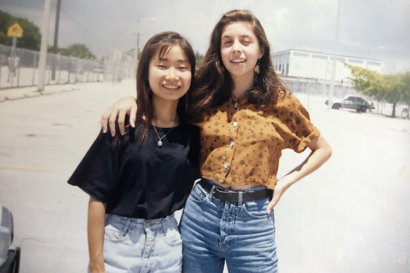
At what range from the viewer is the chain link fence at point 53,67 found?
303 cm

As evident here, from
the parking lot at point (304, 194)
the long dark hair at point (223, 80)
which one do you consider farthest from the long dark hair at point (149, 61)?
the parking lot at point (304, 194)

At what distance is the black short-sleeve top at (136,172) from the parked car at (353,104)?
2071 mm

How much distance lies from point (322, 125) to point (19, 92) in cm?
300

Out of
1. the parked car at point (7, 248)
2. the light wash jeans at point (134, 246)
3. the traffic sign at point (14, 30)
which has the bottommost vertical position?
the parked car at point (7, 248)

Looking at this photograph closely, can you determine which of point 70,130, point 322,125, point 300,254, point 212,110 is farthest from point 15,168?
point 322,125

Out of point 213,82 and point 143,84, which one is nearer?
point 143,84

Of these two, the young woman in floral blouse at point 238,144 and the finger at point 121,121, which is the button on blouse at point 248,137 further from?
the finger at point 121,121

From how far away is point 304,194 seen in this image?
308 cm

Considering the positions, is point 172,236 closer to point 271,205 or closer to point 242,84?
point 271,205

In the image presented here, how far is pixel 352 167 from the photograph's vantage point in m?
3.02

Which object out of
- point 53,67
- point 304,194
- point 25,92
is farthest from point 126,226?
point 53,67

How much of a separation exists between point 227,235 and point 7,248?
1.38 meters

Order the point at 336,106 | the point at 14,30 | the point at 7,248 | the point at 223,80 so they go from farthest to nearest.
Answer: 1. the point at 336,106
2. the point at 14,30
3. the point at 7,248
4. the point at 223,80

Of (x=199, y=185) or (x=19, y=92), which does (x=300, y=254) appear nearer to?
(x=199, y=185)
